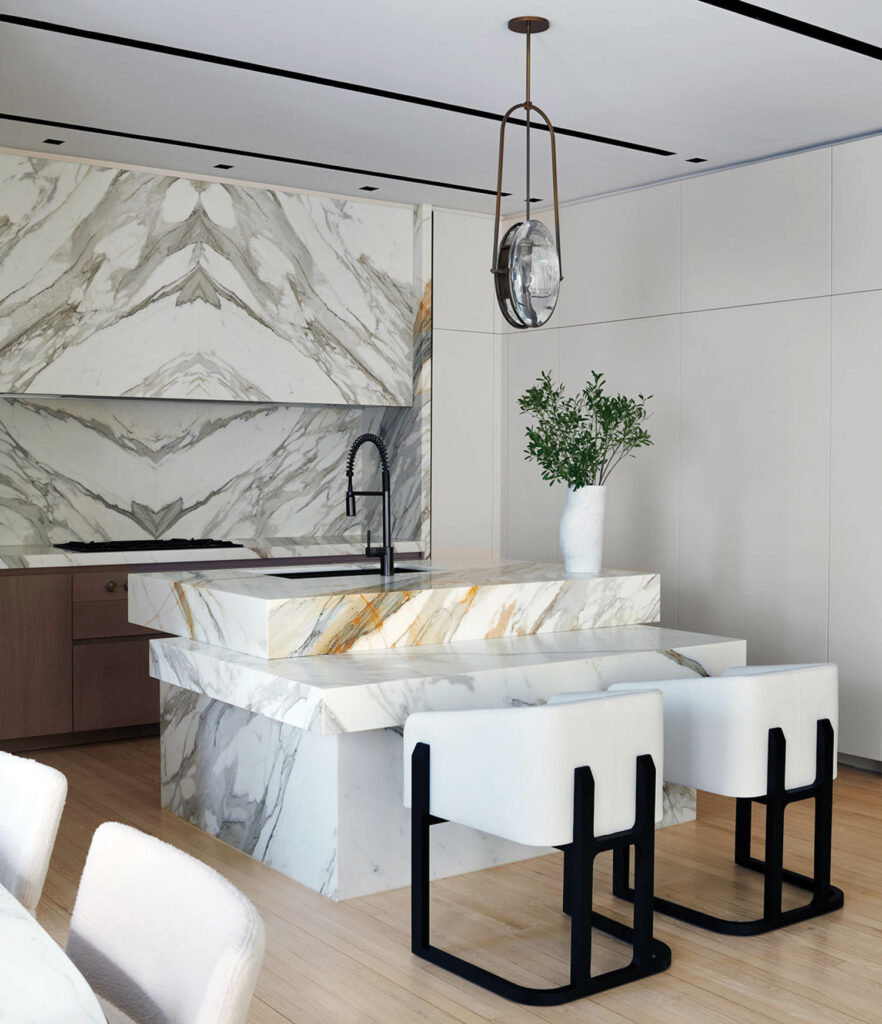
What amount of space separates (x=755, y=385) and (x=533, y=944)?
2939mm

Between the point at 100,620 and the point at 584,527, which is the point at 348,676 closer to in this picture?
the point at 584,527

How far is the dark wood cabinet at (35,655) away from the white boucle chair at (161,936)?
3.68 meters

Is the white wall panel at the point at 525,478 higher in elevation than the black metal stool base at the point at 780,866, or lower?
higher

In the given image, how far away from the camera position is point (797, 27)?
3539 millimetres

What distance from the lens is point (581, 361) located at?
601 centimetres

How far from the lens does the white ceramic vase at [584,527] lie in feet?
13.9

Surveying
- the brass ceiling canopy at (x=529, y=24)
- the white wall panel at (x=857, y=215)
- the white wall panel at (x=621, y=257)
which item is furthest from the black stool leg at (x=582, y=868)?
the white wall panel at (x=621, y=257)

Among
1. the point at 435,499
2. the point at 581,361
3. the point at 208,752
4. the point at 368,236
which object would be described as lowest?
the point at 208,752

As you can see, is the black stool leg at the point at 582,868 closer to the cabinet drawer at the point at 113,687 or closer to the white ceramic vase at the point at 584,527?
the white ceramic vase at the point at 584,527

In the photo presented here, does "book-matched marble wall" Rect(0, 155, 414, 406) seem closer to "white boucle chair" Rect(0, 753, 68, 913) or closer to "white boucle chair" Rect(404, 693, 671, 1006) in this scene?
"white boucle chair" Rect(404, 693, 671, 1006)

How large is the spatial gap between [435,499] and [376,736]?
3.03 meters

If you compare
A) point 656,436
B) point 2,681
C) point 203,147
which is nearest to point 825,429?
point 656,436

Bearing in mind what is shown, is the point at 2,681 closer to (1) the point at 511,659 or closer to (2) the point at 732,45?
(1) the point at 511,659

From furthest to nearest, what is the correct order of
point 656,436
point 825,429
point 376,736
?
1. point 656,436
2. point 825,429
3. point 376,736
